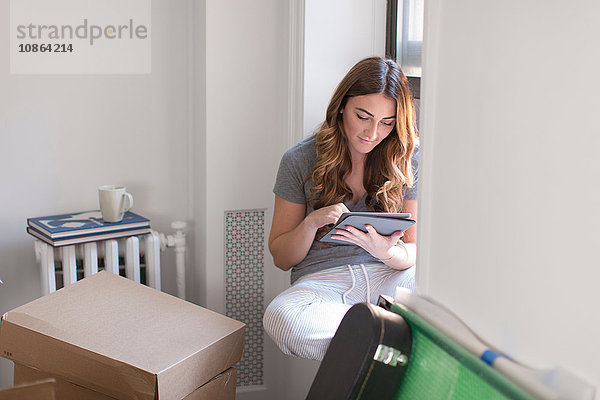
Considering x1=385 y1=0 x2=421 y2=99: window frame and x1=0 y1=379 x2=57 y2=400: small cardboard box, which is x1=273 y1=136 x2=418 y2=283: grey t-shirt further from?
x1=0 y1=379 x2=57 y2=400: small cardboard box

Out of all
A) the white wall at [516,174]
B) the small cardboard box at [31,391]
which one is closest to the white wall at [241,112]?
the white wall at [516,174]

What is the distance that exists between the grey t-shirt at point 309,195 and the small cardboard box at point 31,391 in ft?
3.38

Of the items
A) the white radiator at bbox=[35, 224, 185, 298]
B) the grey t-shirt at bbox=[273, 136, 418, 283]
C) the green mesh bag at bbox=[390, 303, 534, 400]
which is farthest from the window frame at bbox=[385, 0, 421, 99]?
the green mesh bag at bbox=[390, 303, 534, 400]

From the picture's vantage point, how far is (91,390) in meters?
1.38

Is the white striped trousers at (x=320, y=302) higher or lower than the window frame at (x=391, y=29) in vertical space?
lower

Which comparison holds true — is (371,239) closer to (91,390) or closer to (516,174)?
(91,390)

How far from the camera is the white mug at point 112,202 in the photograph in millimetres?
1995

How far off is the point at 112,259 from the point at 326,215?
27.9 inches

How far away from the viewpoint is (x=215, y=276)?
2168 mm

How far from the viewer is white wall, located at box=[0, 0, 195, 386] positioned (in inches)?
81.4

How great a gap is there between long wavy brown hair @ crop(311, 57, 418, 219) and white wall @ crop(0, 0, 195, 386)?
0.62 metres

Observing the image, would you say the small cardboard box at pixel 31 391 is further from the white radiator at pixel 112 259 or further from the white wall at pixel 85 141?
the white wall at pixel 85 141

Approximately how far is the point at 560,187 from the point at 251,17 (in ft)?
4.85

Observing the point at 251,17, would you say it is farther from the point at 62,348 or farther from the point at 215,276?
the point at 62,348
